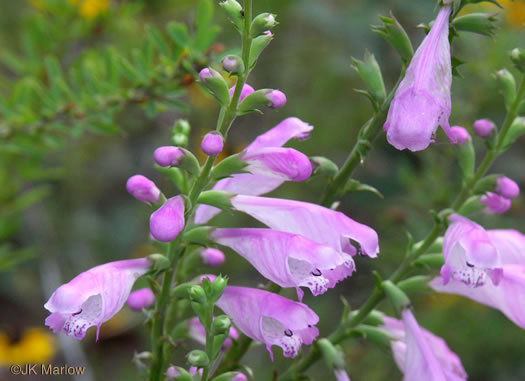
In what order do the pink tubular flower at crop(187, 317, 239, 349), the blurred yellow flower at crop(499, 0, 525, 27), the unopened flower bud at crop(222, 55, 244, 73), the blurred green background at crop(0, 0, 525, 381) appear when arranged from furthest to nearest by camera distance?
1. the blurred yellow flower at crop(499, 0, 525, 27)
2. the blurred green background at crop(0, 0, 525, 381)
3. the pink tubular flower at crop(187, 317, 239, 349)
4. the unopened flower bud at crop(222, 55, 244, 73)

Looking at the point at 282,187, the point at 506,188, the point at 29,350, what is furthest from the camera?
the point at 282,187

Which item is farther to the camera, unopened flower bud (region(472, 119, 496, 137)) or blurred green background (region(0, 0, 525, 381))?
blurred green background (region(0, 0, 525, 381))

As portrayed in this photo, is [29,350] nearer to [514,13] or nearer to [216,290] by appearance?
[216,290]

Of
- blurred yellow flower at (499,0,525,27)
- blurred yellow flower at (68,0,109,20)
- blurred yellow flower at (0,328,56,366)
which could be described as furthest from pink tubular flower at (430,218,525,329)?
blurred yellow flower at (0,328,56,366)

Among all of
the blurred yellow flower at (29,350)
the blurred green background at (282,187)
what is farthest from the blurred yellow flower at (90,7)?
the blurred yellow flower at (29,350)

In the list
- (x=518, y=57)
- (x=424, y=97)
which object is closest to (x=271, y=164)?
(x=424, y=97)

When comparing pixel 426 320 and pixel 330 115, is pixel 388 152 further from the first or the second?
pixel 426 320

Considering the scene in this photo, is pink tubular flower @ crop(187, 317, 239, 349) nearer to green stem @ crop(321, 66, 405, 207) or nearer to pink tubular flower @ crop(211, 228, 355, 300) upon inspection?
pink tubular flower @ crop(211, 228, 355, 300)
